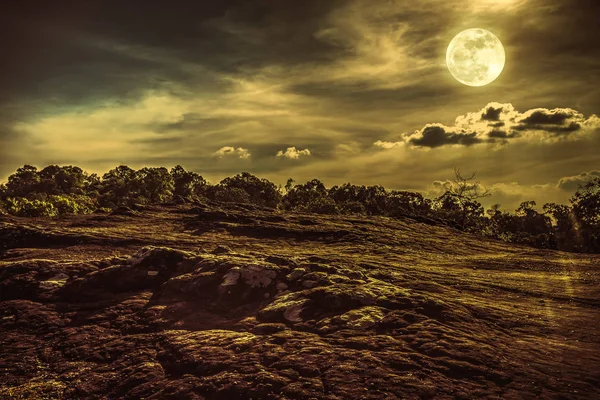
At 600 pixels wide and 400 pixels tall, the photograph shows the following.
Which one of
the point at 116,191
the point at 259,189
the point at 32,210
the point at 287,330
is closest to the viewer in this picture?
the point at 287,330

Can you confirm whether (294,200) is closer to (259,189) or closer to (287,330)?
(259,189)

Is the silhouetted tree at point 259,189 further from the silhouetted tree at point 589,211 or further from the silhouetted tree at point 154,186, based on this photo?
the silhouetted tree at point 589,211

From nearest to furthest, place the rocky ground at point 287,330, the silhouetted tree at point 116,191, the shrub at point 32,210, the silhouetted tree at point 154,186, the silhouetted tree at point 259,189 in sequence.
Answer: the rocky ground at point 287,330 → the shrub at point 32,210 → the silhouetted tree at point 154,186 → the silhouetted tree at point 116,191 → the silhouetted tree at point 259,189

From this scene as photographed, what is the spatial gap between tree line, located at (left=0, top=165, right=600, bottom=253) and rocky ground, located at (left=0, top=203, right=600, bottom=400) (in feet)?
149

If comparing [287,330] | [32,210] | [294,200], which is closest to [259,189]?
[294,200]

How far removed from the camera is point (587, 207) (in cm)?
7712

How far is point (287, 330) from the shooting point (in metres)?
19.4

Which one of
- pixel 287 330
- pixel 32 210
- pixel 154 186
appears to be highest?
pixel 154 186

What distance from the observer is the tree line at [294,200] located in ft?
262

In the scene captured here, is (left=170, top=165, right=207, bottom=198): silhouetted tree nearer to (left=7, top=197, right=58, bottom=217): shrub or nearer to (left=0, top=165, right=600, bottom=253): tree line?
(left=0, top=165, right=600, bottom=253): tree line

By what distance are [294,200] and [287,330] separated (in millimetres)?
111901

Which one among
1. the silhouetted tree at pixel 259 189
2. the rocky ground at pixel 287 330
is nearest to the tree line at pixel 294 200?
the silhouetted tree at pixel 259 189

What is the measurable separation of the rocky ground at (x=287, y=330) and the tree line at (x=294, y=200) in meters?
45.3

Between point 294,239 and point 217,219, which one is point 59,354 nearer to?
point 294,239
